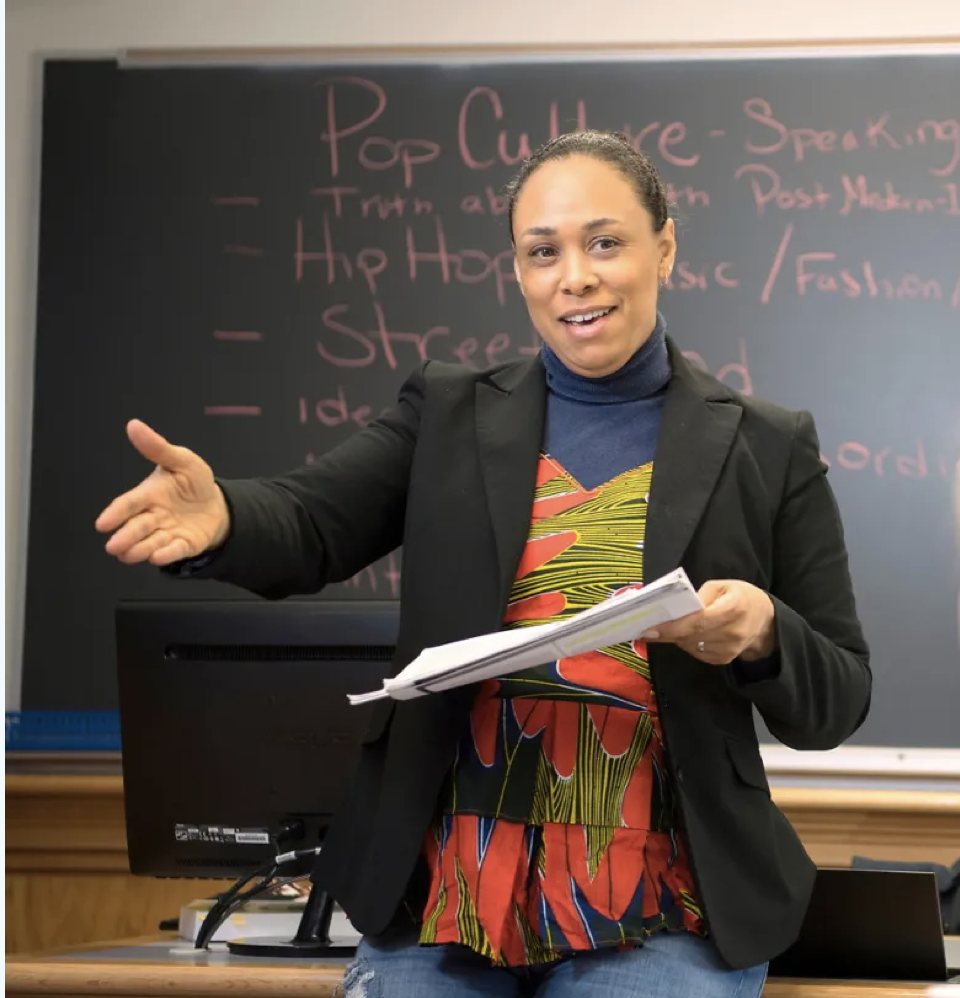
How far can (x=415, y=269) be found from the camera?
3.04 metres

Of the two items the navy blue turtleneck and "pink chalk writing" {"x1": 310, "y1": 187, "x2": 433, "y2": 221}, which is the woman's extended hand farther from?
"pink chalk writing" {"x1": 310, "y1": 187, "x2": 433, "y2": 221}

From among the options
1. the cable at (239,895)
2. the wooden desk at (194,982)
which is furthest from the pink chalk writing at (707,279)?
the wooden desk at (194,982)

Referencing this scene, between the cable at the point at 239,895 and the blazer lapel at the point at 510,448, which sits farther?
the cable at the point at 239,895

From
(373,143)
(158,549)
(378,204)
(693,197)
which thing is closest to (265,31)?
(373,143)

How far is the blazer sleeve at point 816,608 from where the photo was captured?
1286 mm

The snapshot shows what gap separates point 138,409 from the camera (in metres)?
3.04

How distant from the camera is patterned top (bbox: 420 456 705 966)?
4.02ft

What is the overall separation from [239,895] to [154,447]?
787 millimetres

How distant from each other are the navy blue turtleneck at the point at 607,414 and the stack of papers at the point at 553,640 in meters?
0.33

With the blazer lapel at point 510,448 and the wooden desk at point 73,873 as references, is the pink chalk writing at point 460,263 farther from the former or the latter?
the blazer lapel at point 510,448

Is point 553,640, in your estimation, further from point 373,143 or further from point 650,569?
point 373,143

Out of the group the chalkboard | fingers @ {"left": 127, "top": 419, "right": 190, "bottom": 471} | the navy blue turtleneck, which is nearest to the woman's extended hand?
fingers @ {"left": 127, "top": 419, "right": 190, "bottom": 471}

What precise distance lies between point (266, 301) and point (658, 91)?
3.27 ft

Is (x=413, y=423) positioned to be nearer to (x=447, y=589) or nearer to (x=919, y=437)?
(x=447, y=589)
